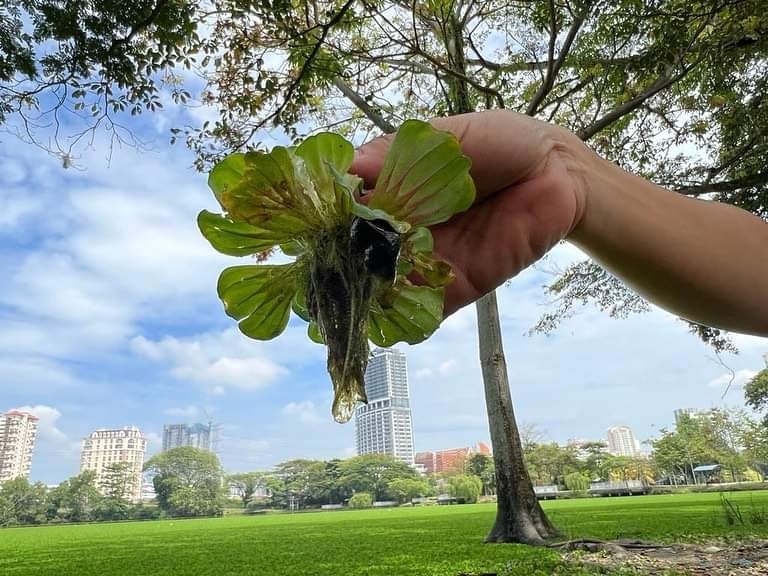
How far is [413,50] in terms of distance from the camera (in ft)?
13.3

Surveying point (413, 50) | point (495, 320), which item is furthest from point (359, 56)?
point (495, 320)

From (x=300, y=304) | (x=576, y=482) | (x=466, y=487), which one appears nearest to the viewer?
(x=300, y=304)

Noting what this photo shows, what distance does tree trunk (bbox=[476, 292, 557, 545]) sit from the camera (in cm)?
Answer: 434

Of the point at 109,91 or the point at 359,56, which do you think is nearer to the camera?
the point at 109,91

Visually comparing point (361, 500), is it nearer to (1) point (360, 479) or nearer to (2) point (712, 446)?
(1) point (360, 479)

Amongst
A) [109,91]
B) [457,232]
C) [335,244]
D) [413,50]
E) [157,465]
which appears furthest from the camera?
[157,465]

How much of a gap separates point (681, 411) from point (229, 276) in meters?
36.0

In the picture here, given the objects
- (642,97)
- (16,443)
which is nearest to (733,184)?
(642,97)

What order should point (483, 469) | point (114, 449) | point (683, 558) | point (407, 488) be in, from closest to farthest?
point (683, 558) → point (407, 488) → point (483, 469) → point (114, 449)

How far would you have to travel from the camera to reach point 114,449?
51594 mm

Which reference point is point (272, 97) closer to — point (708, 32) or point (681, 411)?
point (708, 32)

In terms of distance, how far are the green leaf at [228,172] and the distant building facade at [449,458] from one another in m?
34.8

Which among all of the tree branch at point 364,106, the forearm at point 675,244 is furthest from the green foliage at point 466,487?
the forearm at point 675,244

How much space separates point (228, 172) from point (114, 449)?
60.3m
